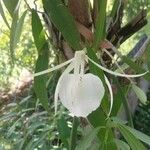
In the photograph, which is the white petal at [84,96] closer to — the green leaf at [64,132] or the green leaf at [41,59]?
the green leaf at [41,59]

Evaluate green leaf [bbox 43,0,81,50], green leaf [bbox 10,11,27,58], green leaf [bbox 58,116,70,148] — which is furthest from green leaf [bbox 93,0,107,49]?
green leaf [bbox 58,116,70,148]

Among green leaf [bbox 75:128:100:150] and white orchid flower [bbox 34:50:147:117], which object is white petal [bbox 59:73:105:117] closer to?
white orchid flower [bbox 34:50:147:117]


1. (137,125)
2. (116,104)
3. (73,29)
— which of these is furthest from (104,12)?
(137,125)

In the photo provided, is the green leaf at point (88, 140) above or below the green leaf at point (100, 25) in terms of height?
below

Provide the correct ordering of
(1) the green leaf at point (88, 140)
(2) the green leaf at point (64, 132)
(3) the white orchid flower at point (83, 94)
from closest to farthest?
(3) the white orchid flower at point (83, 94)
(1) the green leaf at point (88, 140)
(2) the green leaf at point (64, 132)

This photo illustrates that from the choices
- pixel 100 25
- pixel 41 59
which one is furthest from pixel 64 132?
pixel 100 25

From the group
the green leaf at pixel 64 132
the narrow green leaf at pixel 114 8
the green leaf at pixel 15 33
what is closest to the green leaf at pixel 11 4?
the green leaf at pixel 15 33

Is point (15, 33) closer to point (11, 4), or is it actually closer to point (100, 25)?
point (11, 4)
